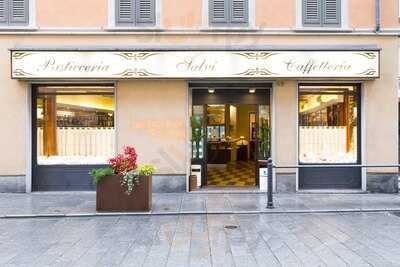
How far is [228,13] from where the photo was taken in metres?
13.3

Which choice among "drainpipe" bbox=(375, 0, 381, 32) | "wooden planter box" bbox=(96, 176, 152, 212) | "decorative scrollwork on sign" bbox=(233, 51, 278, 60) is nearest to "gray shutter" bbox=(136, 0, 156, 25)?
"decorative scrollwork on sign" bbox=(233, 51, 278, 60)

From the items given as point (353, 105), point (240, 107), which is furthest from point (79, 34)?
point (353, 105)

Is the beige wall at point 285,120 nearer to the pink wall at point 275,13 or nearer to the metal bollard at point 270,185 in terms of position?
the pink wall at point 275,13

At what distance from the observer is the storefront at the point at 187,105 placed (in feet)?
41.8

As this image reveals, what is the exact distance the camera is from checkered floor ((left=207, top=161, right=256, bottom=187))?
48.7 ft

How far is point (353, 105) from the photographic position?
13.7 m

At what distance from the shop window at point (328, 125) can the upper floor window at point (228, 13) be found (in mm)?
2559

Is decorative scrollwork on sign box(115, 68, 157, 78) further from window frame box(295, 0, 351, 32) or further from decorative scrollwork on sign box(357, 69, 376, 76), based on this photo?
decorative scrollwork on sign box(357, 69, 376, 76)

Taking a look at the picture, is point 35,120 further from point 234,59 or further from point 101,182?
point 234,59

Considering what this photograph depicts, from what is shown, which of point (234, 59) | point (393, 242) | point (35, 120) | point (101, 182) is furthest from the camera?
point (35, 120)

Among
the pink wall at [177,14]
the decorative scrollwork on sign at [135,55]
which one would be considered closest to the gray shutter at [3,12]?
the decorative scrollwork on sign at [135,55]

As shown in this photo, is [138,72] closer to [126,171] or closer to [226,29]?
[226,29]

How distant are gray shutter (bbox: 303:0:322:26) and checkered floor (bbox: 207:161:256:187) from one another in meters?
4.48

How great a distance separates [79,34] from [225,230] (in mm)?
7122
